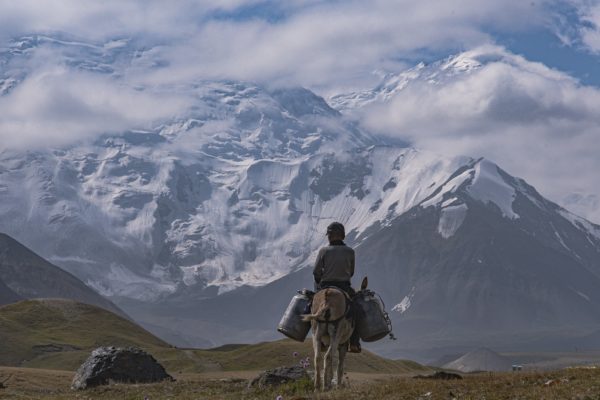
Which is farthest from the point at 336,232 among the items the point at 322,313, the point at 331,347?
the point at 331,347

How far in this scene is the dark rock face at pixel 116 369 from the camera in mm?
43844

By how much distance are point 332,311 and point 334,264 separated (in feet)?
4.99

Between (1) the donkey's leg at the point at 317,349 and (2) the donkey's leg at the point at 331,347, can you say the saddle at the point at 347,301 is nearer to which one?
(2) the donkey's leg at the point at 331,347

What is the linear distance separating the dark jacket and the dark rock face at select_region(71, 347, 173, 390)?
1627 centimetres

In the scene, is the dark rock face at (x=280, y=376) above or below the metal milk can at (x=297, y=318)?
below

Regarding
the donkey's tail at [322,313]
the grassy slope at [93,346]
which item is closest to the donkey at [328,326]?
the donkey's tail at [322,313]

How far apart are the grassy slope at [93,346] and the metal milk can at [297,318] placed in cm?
7373

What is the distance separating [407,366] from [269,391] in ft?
308

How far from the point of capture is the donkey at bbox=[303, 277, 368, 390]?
1176 inches

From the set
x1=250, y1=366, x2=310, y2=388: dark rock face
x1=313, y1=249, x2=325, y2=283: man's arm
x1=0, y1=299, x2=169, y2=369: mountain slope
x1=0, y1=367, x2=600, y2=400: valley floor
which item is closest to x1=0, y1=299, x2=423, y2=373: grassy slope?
Answer: x1=0, y1=299, x2=169, y2=369: mountain slope

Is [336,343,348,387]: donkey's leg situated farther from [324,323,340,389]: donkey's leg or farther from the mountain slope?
the mountain slope

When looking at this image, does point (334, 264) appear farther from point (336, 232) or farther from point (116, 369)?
point (116, 369)

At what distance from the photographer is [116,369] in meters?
45.4

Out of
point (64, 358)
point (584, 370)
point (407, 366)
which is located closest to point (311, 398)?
point (584, 370)
